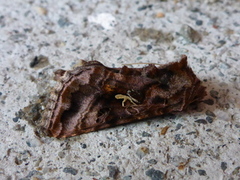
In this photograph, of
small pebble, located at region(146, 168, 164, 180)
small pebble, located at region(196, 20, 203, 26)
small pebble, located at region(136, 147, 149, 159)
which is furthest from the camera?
small pebble, located at region(196, 20, 203, 26)

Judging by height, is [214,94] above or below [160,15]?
below

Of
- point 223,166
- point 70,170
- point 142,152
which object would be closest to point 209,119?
point 223,166

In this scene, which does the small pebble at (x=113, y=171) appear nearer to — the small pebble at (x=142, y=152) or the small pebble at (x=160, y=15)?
the small pebble at (x=142, y=152)

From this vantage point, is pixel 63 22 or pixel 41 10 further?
pixel 41 10

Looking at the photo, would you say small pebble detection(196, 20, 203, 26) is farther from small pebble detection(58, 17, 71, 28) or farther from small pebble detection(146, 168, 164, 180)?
small pebble detection(146, 168, 164, 180)

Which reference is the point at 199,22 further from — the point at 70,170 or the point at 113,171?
the point at 70,170

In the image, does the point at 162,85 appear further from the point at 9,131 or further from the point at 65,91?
the point at 9,131

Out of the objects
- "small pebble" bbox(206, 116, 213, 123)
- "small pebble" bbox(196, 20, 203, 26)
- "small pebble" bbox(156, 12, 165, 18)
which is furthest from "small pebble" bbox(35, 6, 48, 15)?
"small pebble" bbox(206, 116, 213, 123)

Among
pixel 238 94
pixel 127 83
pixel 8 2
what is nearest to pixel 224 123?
pixel 238 94
